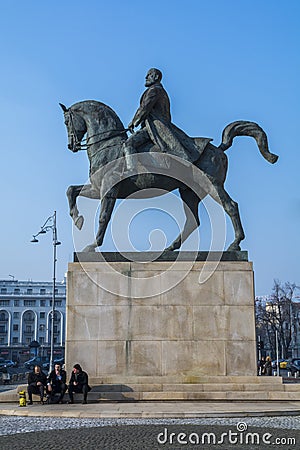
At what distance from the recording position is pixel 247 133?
57.2 ft

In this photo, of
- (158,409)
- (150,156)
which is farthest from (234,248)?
(158,409)

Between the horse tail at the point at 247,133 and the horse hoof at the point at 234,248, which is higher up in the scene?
the horse tail at the point at 247,133

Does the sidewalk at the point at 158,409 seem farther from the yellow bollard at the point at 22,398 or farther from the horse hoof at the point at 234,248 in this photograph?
the horse hoof at the point at 234,248

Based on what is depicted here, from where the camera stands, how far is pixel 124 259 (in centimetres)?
1611

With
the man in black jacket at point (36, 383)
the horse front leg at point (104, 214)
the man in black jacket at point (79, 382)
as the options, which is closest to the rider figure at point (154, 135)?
the horse front leg at point (104, 214)

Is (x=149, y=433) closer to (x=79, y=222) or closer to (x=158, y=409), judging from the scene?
(x=158, y=409)

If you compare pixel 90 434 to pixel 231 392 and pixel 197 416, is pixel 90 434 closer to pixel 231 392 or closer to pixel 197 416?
pixel 197 416

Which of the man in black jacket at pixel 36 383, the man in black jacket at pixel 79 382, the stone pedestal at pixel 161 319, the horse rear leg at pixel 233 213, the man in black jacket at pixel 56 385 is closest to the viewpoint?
the man in black jacket at pixel 79 382

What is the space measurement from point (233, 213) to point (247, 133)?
2.71 metres

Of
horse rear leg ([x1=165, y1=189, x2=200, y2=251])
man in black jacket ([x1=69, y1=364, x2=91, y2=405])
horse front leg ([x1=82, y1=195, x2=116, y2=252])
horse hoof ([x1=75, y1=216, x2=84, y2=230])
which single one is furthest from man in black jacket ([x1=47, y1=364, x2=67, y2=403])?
horse rear leg ([x1=165, y1=189, x2=200, y2=251])

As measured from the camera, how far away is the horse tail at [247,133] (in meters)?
17.3

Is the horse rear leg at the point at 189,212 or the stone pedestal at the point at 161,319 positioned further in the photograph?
the horse rear leg at the point at 189,212

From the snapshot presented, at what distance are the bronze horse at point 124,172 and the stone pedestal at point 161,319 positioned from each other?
111cm

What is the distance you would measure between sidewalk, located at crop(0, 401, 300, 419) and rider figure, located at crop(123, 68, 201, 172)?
6.53 metres
